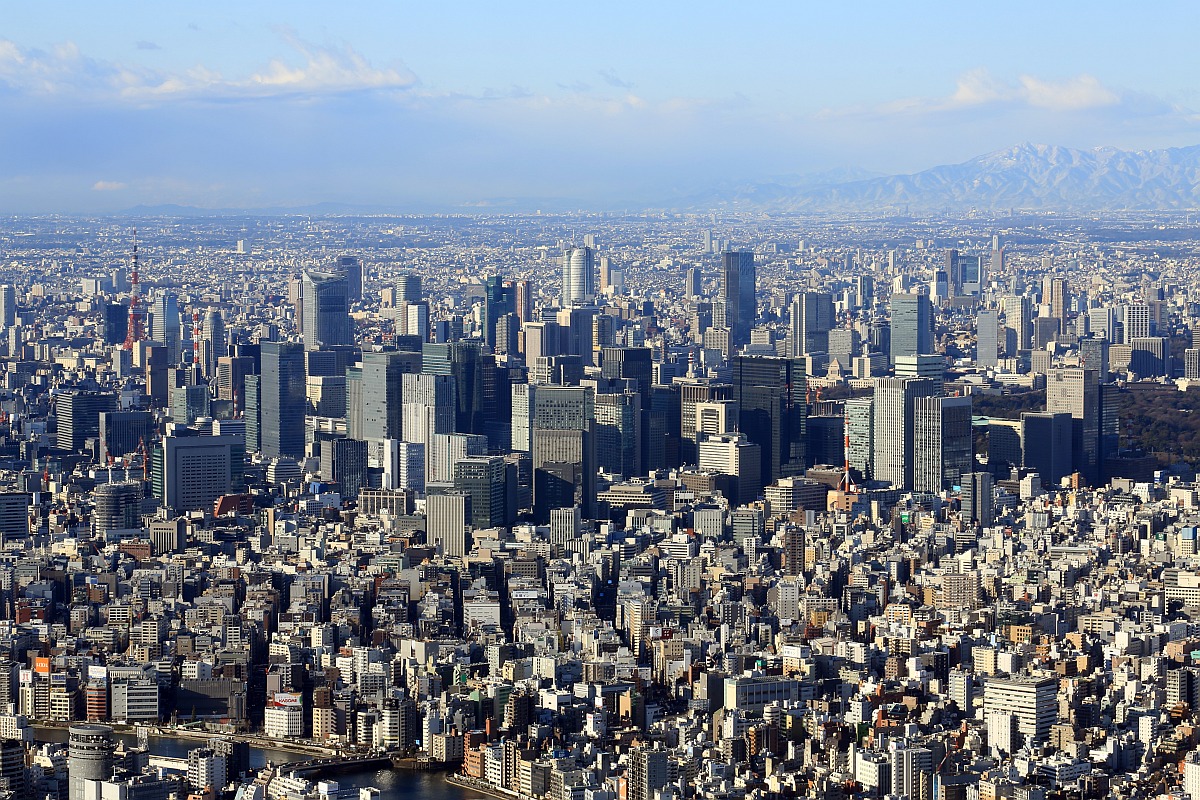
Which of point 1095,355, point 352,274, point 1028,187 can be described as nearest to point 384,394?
point 1095,355

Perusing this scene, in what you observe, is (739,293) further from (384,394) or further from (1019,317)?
(384,394)

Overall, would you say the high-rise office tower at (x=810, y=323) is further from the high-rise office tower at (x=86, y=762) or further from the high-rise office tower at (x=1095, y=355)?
the high-rise office tower at (x=86, y=762)

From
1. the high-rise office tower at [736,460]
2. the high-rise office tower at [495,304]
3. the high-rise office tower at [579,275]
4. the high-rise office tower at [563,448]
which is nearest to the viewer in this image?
the high-rise office tower at [563,448]

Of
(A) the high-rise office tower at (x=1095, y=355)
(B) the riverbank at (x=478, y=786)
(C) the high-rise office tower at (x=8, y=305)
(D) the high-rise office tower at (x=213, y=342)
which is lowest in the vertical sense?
(B) the riverbank at (x=478, y=786)

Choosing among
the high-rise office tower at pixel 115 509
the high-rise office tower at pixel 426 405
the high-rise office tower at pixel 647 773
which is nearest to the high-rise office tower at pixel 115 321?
the high-rise office tower at pixel 426 405

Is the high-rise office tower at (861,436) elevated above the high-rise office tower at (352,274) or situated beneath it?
situated beneath

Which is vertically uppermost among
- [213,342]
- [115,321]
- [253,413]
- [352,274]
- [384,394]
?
[352,274]

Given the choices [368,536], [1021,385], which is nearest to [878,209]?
[1021,385]
